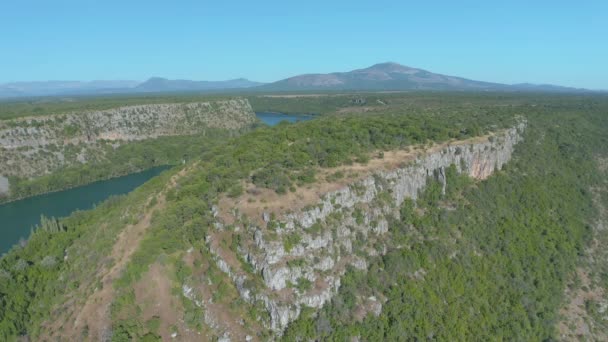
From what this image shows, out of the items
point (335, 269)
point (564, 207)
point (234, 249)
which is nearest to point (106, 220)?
point (234, 249)

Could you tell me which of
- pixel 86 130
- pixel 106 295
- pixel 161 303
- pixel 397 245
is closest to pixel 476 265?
pixel 397 245

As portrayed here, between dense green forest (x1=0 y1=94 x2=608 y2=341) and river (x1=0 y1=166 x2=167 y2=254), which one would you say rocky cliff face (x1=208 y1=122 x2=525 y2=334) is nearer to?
dense green forest (x1=0 y1=94 x2=608 y2=341)

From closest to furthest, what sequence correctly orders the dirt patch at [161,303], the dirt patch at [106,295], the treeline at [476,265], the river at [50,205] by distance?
the dirt patch at [161,303] < the dirt patch at [106,295] < the treeline at [476,265] < the river at [50,205]

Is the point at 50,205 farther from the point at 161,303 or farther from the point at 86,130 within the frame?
the point at 161,303

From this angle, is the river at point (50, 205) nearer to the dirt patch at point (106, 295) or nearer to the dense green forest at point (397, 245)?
the dense green forest at point (397, 245)

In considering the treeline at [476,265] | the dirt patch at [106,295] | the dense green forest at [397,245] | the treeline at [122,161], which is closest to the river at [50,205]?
the treeline at [122,161]

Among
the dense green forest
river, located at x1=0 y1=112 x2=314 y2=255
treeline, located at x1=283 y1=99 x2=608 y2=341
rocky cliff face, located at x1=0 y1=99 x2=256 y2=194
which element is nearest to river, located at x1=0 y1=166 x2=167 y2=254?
river, located at x1=0 y1=112 x2=314 y2=255
